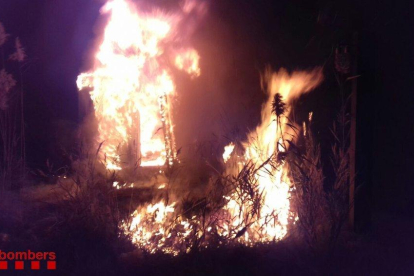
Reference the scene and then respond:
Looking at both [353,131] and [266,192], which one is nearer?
[266,192]

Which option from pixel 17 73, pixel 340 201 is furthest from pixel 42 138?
pixel 340 201

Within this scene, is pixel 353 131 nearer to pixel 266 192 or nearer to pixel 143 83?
pixel 266 192

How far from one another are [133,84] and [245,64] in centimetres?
190

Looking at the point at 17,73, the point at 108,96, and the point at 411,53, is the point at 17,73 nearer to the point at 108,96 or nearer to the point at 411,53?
the point at 108,96

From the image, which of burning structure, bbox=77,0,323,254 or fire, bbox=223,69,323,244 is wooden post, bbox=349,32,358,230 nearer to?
fire, bbox=223,69,323,244

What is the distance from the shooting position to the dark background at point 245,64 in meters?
5.82

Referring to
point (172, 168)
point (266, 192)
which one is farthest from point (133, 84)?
point (266, 192)

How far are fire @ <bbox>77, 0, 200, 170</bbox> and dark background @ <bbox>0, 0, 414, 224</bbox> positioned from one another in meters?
0.41

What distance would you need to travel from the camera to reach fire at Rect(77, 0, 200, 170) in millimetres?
6914

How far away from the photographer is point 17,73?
288 inches

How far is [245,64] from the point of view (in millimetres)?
7062

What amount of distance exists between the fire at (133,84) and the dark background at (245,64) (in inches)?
16.2

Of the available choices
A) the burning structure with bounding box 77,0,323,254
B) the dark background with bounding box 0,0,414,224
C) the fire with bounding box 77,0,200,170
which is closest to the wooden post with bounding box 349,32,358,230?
the dark background with bounding box 0,0,414,224

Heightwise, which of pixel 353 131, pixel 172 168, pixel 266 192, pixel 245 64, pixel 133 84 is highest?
pixel 245 64
